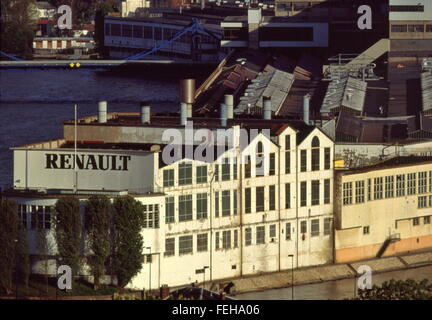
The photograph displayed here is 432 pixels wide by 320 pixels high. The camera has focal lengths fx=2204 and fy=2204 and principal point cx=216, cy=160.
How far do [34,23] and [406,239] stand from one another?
7257cm

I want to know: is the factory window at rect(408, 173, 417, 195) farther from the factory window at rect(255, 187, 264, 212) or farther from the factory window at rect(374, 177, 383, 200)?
the factory window at rect(255, 187, 264, 212)

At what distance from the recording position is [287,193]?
46375 mm

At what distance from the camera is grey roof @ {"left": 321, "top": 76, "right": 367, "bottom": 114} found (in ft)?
197

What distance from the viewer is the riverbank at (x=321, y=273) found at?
4472cm

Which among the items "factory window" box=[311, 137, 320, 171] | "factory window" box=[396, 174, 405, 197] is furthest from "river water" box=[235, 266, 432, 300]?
"factory window" box=[311, 137, 320, 171]

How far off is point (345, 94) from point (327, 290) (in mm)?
19313

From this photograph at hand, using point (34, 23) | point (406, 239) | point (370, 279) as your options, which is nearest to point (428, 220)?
point (406, 239)

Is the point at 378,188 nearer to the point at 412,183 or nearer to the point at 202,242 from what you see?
the point at 412,183

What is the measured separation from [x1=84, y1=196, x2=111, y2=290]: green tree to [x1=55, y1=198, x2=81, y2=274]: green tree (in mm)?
219

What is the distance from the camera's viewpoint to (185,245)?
44.3m

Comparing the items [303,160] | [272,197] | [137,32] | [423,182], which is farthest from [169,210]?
[137,32]

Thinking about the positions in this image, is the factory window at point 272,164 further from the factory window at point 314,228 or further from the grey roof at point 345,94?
the grey roof at point 345,94

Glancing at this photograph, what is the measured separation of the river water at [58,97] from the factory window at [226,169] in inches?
424
